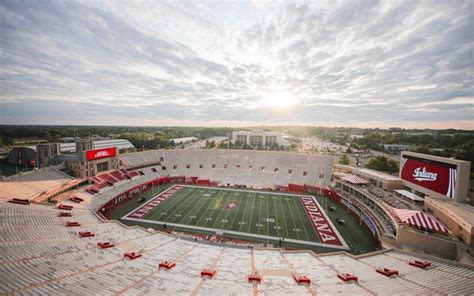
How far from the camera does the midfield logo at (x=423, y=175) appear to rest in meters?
23.8

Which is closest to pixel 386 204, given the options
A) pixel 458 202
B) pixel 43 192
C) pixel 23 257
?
pixel 458 202

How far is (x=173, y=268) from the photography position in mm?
13633

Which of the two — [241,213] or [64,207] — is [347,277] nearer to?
[241,213]

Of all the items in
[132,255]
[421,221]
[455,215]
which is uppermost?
[455,215]

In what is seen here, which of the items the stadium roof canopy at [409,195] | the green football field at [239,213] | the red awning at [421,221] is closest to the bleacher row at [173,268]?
the red awning at [421,221]

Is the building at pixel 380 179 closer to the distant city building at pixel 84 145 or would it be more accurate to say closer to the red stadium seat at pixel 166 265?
the red stadium seat at pixel 166 265

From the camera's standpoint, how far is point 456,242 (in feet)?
52.8

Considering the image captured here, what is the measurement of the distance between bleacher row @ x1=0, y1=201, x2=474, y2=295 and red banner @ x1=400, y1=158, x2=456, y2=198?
38.2 feet

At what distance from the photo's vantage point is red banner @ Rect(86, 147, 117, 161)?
112ft

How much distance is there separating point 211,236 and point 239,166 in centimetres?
2620

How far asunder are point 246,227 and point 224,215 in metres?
4.30

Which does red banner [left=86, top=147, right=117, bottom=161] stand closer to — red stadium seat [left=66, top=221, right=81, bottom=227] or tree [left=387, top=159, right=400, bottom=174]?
red stadium seat [left=66, top=221, right=81, bottom=227]

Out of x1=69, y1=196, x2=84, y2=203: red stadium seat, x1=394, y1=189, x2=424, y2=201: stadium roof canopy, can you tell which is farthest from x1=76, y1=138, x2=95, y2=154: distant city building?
x1=394, y1=189, x2=424, y2=201: stadium roof canopy

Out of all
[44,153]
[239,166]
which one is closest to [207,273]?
[239,166]
